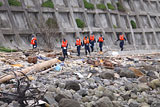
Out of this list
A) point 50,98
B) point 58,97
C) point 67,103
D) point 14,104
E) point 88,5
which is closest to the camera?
point 14,104

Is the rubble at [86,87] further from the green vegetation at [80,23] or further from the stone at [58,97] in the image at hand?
the green vegetation at [80,23]

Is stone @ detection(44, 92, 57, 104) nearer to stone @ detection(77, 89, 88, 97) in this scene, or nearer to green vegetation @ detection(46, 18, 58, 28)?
stone @ detection(77, 89, 88, 97)

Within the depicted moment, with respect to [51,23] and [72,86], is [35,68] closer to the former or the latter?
[72,86]

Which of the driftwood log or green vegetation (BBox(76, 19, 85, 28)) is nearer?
the driftwood log

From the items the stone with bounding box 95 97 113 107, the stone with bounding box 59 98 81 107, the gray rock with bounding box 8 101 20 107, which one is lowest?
the stone with bounding box 95 97 113 107

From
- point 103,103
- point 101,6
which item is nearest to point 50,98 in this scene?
point 103,103

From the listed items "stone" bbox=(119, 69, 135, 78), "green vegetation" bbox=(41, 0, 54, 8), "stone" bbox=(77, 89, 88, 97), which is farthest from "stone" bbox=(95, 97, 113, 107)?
"green vegetation" bbox=(41, 0, 54, 8)

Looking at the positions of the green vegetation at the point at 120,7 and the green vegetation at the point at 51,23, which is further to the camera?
the green vegetation at the point at 120,7

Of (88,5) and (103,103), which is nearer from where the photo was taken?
(103,103)

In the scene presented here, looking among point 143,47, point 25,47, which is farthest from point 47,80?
point 143,47

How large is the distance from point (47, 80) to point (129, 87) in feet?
9.62

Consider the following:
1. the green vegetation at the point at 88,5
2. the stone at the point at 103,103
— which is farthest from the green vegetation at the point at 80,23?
the stone at the point at 103,103

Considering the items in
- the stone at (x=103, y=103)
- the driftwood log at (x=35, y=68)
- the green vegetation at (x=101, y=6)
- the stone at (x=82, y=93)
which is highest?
the green vegetation at (x=101, y=6)

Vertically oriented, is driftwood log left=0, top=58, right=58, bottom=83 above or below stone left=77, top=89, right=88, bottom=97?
above
